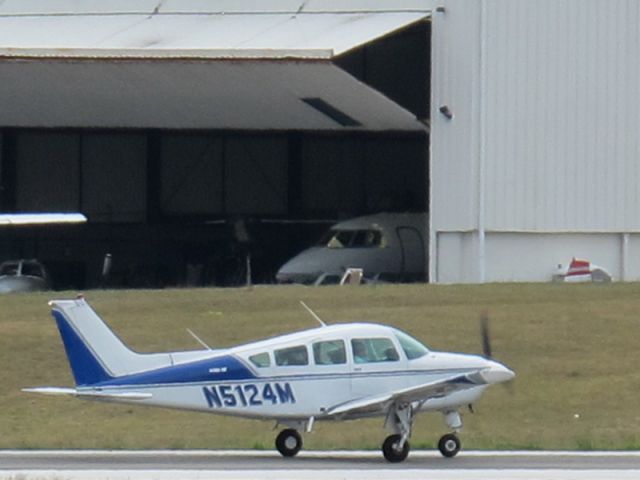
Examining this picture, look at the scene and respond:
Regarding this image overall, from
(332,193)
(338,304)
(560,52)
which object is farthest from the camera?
(332,193)

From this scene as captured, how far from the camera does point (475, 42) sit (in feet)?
141

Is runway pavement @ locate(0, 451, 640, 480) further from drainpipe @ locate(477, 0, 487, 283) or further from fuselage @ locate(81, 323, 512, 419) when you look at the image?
drainpipe @ locate(477, 0, 487, 283)

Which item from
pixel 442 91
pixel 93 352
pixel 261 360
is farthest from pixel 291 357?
pixel 442 91

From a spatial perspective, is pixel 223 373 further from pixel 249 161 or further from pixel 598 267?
pixel 249 161

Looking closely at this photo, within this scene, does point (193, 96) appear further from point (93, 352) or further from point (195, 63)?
point (93, 352)

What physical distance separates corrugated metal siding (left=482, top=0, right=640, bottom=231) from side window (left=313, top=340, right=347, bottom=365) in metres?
21.4

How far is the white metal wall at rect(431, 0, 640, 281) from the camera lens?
42844 millimetres

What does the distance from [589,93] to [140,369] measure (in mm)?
24163

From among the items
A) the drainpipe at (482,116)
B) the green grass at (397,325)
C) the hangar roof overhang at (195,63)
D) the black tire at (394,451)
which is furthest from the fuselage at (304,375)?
the drainpipe at (482,116)

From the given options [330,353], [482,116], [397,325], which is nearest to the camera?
[330,353]

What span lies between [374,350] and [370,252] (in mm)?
26657

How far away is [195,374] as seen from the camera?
21250 millimetres

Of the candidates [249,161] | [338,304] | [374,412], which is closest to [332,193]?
[249,161]

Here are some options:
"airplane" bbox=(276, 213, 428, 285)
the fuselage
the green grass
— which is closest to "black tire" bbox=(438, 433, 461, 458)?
the fuselage
